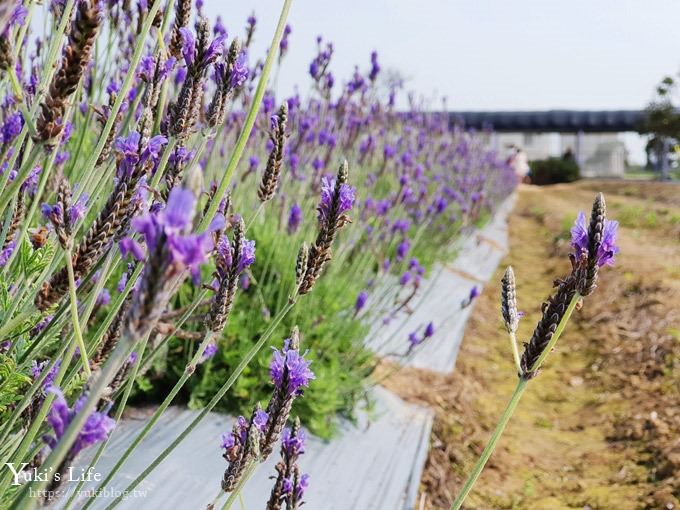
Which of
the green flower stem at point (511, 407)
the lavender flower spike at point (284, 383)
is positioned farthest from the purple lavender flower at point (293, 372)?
the green flower stem at point (511, 407)

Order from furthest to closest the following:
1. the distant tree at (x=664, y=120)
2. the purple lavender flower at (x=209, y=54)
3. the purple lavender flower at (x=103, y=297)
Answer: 1. the distant tree at (x=664, y=120)
2. the purple lavender flower at (x=103, y=297)
3. the purple lavender flower at (x=209, y=54)

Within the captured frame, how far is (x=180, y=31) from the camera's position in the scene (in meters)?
0.98

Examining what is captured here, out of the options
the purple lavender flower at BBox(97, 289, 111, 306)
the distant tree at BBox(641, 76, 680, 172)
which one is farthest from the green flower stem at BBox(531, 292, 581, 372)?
the distant tree at BBox(641, 76, 680, 172)

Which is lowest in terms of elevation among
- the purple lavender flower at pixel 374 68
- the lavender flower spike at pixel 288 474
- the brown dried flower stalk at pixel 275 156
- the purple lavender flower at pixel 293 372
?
the lavender flower spike at pixel 288 474

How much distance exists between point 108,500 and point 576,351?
148 inches

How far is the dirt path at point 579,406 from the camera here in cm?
260

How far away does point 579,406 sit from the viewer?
3.67m

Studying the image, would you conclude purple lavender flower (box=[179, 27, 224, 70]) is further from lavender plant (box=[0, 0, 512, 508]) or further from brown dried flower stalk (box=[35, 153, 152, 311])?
brown dried flower stalk (box=[35, 153, 152, 311])

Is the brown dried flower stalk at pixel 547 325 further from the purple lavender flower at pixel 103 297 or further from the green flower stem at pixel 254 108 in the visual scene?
the purple lavender flower at pixel 103 297

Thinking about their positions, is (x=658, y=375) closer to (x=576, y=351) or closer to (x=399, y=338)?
(x=576, y=351)

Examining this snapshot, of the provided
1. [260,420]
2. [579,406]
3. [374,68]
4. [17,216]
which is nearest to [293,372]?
[260,420]

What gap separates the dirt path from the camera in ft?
8.52

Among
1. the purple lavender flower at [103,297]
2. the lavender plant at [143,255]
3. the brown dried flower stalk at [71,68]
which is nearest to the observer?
the lavender plant at [143,255]

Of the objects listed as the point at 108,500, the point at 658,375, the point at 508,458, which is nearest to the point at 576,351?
the point at 658,375
